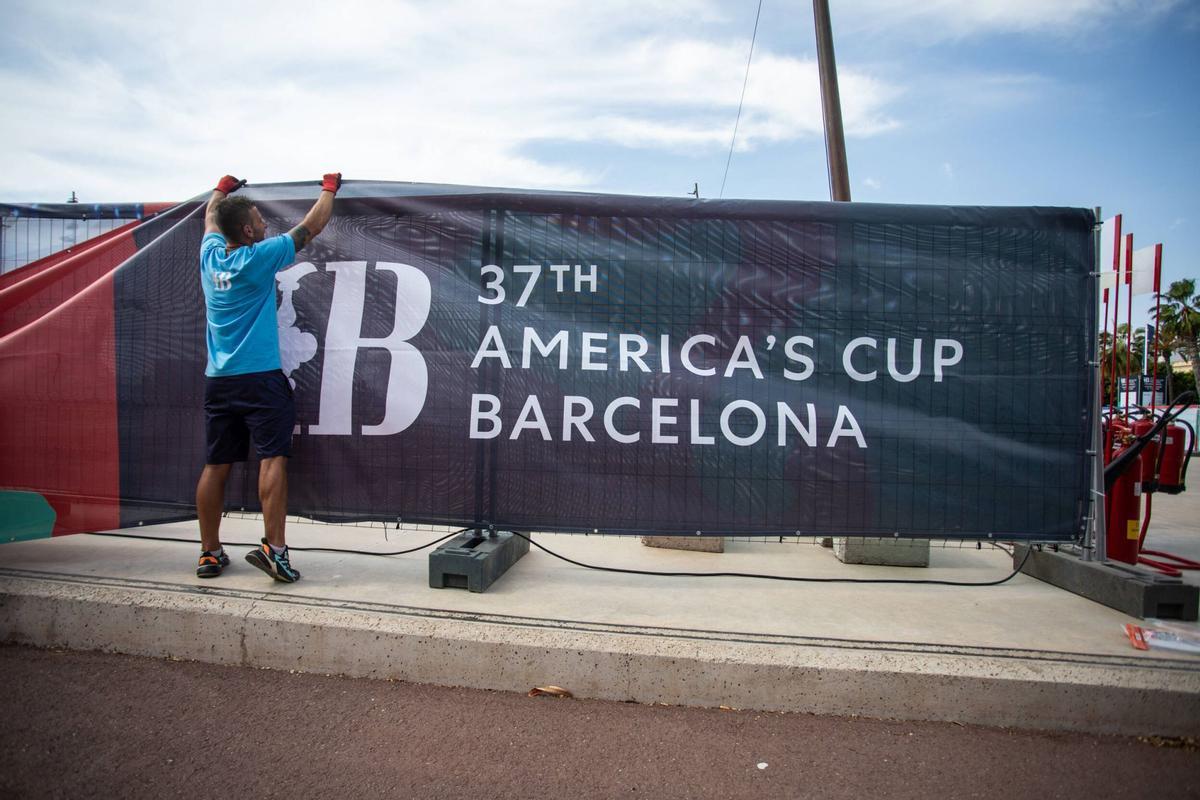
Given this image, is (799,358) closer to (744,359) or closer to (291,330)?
(744,359)

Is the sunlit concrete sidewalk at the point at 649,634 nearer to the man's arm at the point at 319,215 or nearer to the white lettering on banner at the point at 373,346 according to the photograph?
the white lettering on banner at the point at 373,346

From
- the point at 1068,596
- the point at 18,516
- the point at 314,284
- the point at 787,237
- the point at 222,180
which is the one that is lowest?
the point at 1068,596

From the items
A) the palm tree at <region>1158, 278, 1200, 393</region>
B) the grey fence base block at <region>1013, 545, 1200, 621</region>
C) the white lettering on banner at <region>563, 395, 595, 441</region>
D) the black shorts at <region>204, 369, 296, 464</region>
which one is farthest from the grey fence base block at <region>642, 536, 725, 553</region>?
the palm tree at <region>1158, 278, 1200, 393</region>

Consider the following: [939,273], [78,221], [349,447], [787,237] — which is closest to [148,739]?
[349,447]

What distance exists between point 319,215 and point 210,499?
1.53 meters

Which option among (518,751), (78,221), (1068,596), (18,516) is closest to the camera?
(518,751)

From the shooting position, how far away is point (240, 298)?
133 inches

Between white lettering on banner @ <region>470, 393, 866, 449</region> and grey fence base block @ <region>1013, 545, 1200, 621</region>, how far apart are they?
1.27 m

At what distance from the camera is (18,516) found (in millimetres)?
3758

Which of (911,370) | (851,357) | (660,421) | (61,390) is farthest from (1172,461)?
(61,390)

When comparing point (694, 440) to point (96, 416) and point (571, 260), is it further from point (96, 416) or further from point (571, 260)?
point (96, 416)

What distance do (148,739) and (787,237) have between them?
136 inches

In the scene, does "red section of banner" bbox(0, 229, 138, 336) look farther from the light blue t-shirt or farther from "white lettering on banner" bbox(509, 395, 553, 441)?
"white lettering on banner" bbox(509, 395, 553, 441)

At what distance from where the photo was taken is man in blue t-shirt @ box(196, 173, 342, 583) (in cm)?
336
